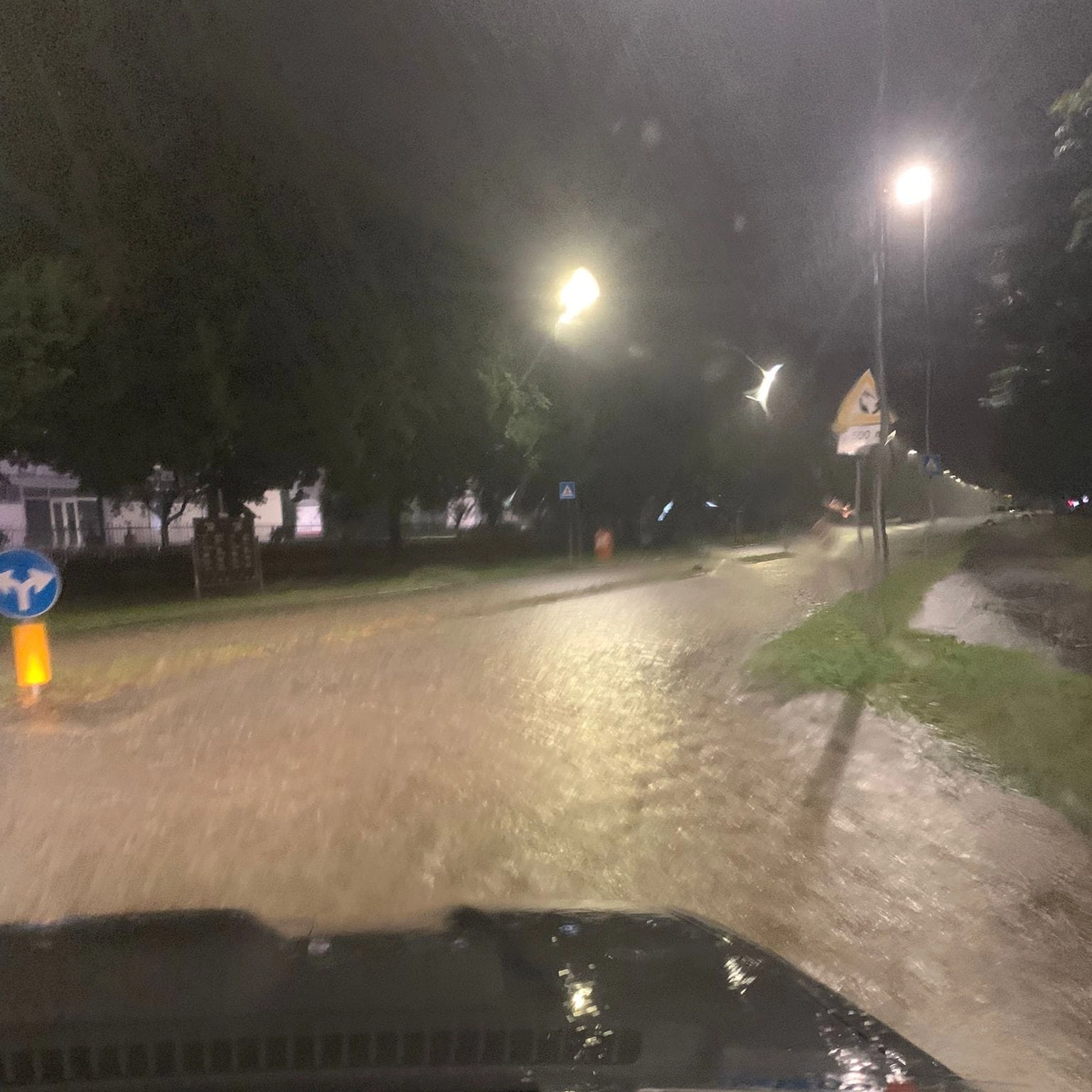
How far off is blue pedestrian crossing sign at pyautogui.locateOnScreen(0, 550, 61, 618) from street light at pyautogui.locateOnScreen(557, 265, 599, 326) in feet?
59.0

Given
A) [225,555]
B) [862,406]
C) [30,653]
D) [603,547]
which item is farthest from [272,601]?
[603,547]

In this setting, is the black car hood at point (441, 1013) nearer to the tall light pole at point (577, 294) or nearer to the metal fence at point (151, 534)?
the tall light pole at point (577, 294)

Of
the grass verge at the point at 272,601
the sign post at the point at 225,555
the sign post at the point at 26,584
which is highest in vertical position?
the sign post at the point at 26,584

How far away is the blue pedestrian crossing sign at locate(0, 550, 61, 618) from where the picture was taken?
10.3 meters

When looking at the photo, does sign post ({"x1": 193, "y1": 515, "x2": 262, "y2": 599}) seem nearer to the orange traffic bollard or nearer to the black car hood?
the orange traffic bollard

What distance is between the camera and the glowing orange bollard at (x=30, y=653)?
11.3 metres

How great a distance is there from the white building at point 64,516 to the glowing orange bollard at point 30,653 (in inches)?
1458

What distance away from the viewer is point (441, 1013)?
3117mm

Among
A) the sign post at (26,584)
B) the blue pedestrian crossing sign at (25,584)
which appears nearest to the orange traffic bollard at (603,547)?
the sign post at (26,584)

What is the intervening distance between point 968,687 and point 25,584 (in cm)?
904

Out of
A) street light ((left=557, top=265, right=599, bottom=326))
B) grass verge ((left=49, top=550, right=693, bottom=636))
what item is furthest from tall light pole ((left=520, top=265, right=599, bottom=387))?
grass verge ((left=49, top=550, right=693, bottom=636))

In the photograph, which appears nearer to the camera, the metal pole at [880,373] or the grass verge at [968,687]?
the grass verge at [968,687]

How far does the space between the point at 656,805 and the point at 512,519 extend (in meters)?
51.0

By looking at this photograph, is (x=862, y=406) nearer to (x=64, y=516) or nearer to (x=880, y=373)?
(x=880, y=373)
